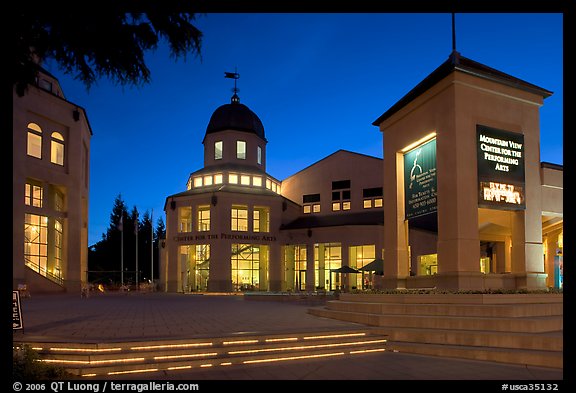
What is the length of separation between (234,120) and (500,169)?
A: 160 ft

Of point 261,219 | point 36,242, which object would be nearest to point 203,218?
point 261,219

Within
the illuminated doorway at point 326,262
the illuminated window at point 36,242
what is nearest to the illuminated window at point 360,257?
the illuminated doorway at point 326,262

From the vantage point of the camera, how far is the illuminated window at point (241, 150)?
207 ft

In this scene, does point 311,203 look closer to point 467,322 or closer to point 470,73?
point 470,73

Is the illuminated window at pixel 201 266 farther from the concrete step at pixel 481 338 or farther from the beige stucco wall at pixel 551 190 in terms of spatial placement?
the concrete step at pixel 481 338

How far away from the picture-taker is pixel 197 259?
61.6m

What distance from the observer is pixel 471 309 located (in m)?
13.5

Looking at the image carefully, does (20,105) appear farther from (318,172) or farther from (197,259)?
(318,172)

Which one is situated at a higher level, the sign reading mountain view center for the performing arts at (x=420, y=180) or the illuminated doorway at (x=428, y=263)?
the sign reading mountain view center for the performing arts at (x=420, y=180)

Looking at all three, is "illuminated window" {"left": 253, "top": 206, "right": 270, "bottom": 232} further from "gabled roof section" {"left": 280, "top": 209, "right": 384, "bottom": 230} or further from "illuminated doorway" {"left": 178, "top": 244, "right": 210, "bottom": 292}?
"illuminated doorway" {"left": 178, "top": 244, "right": 210, "bottom": 292}

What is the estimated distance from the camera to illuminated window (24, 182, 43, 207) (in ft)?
135

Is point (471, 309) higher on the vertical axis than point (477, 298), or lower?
lower

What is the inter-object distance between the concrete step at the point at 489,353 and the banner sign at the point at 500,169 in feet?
21.5
